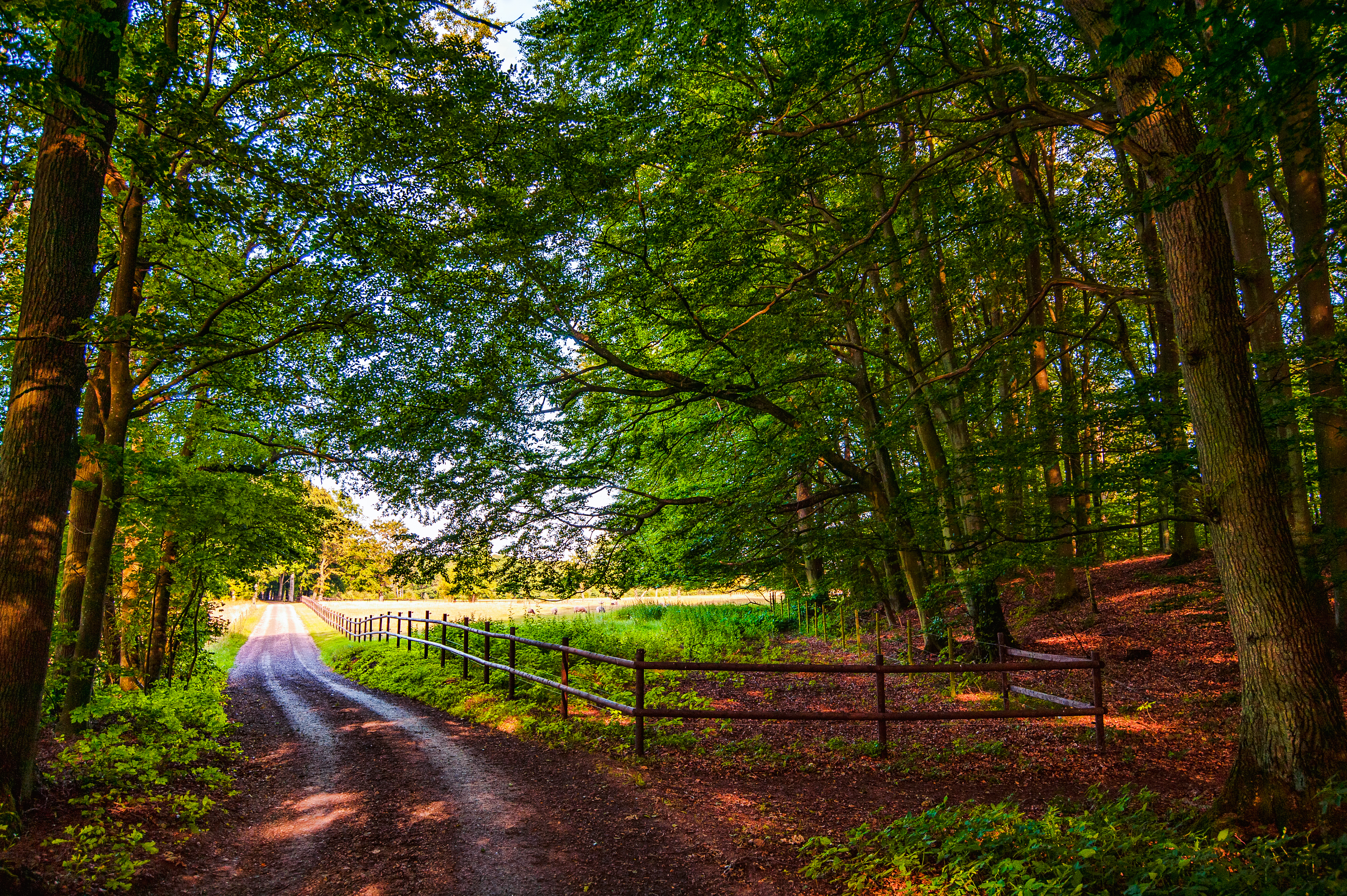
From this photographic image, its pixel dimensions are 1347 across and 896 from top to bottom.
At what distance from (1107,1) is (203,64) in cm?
1012

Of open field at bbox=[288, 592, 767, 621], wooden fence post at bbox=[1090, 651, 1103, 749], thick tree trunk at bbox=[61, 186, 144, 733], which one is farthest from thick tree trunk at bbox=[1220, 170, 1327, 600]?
open field at bbox=[288, 592, 767, 621]

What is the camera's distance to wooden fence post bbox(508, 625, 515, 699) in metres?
10.3

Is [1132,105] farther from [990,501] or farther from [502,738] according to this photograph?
[502,738]

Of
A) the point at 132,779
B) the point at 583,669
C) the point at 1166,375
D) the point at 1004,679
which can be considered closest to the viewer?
the point at 132,779

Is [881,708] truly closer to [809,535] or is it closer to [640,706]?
[640,706]

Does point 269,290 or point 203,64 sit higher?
point 203,64

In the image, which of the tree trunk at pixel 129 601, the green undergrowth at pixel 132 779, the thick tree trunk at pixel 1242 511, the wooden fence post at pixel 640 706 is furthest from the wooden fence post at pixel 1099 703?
the tree trunk at pixel 129 601

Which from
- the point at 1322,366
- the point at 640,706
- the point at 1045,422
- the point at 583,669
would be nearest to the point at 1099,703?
the point at 1045,422

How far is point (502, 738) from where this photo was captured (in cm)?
847

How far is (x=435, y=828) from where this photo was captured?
5.41m

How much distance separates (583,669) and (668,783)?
6398 mm

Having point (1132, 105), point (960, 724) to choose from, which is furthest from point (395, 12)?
point (960, 724)

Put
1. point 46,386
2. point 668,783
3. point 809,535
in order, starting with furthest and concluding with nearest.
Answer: point 809,535, point 668,783, point 46,386

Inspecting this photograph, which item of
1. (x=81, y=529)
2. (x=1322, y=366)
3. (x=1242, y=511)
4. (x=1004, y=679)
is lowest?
(x=1004, y=679)
